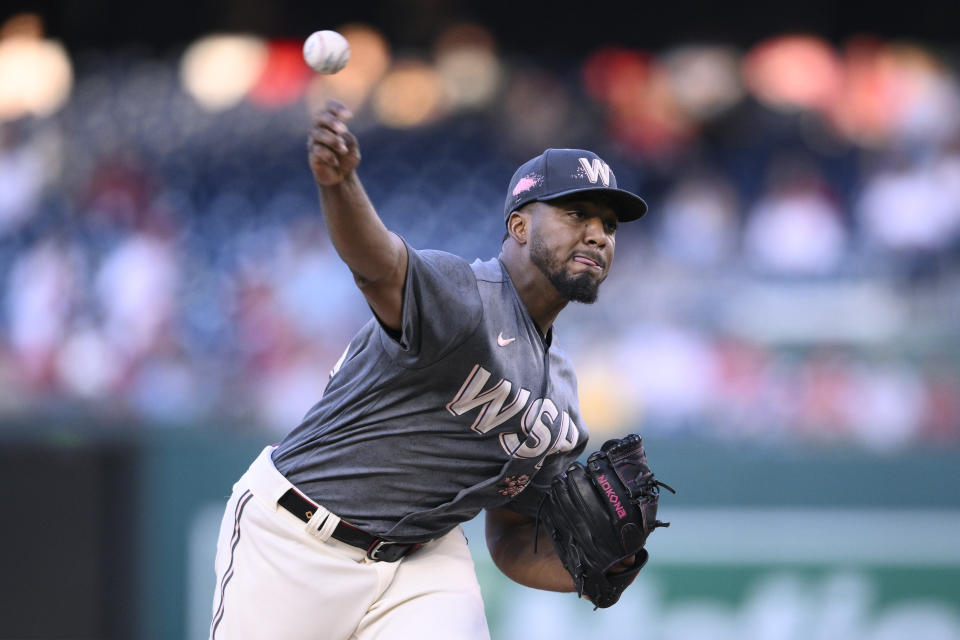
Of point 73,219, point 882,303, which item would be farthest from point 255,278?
point 882,303

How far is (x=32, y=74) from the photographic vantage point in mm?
8789

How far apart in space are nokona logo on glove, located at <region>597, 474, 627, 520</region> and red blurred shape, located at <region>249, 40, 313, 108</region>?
6.92m

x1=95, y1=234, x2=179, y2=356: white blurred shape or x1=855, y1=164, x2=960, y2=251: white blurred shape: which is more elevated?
x1=855, y1=164, x2=960, y2=251: white blurred shape

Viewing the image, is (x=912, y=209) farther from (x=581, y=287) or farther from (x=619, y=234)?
(x=581, y=287)

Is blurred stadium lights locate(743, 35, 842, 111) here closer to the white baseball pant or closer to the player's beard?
the player's beard

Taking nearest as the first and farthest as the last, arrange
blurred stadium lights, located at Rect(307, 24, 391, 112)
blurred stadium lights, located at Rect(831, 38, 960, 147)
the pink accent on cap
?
the pink accent on cap
blurred stadium lights, located at Rect(831, 38, 960, 147)
blurred stadium lights, located at Rect(307, 24, 391, 112)

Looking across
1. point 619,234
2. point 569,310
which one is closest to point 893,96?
point 619,234

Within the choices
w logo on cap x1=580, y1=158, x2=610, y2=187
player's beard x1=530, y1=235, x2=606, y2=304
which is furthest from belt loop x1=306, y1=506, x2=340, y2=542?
w logo on cap x1=580, y1=158, x2=610, y2=187

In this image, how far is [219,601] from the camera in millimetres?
2955

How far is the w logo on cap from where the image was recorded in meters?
2.90

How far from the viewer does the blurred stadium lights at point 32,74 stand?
8.79m

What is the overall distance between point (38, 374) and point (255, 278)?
1493 mm

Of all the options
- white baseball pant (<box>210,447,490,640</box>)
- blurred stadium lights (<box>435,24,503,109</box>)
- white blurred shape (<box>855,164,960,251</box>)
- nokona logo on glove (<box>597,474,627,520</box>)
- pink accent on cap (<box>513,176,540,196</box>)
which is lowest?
white baseball pant (<box>210,447,490,640</box>)

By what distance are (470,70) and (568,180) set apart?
6.72 metres
